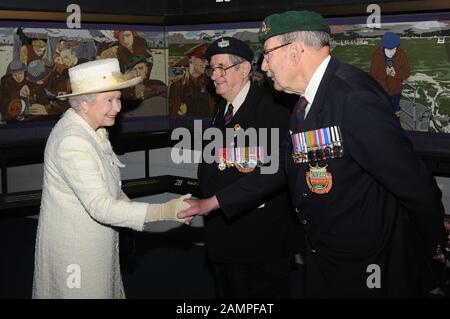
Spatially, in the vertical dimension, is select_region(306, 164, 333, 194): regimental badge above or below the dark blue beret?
below

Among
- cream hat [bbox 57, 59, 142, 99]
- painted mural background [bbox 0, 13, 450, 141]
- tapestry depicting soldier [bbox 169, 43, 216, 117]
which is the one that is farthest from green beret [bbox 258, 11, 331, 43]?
tapestry depicting soldier [bbox 169, 43, 216, 117]

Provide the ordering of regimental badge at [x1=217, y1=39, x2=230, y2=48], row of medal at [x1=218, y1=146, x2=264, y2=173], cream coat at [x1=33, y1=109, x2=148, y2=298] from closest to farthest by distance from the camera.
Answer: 1. cream coat at [x1=33, y1=109, x2=148, y2=298]
2. row of medal at [x1=218, y1=146, x2=264, y2=173]
3. regimental badge at [x1=217, y1=39, x2=230, y2=48]

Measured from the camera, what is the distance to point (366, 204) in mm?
2295

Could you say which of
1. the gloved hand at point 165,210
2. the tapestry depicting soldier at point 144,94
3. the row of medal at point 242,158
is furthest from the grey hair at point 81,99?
the tapestry depicting soldier at point 144,94

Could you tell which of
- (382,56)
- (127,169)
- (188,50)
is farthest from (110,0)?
(382,56)

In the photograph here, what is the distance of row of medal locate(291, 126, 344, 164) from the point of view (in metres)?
2.25

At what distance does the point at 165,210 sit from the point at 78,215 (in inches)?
16.1

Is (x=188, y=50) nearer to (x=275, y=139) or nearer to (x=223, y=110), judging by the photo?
(x=223, y=110)

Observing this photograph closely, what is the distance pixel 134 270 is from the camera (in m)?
5.59

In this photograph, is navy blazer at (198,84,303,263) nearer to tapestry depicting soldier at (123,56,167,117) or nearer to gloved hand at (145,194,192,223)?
gloved hand at (145,194,192,223)

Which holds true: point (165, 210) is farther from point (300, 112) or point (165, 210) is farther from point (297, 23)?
point (297, 23)

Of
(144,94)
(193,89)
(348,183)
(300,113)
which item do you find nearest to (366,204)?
(348,183)

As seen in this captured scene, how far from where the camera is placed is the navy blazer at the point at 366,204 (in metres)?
2.13
